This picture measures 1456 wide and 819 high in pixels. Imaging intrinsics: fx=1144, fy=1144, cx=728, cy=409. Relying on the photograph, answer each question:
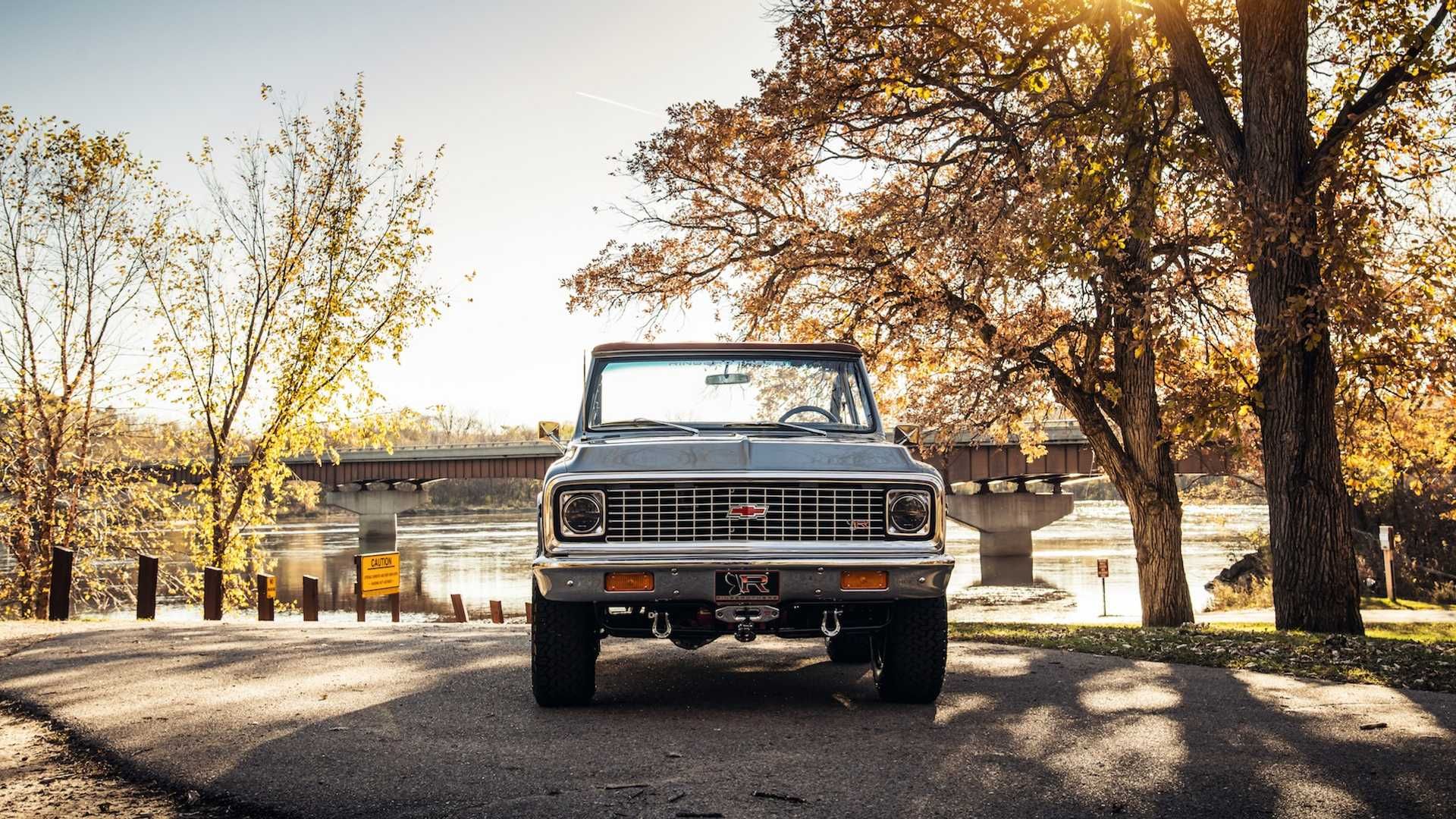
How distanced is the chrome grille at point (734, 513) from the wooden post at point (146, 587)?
11.3 m

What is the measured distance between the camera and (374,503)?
57344 millimetres

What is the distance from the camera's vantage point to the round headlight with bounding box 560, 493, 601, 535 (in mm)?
5934

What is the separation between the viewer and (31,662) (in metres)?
8.36

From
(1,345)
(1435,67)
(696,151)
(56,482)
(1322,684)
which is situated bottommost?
(1322,684)

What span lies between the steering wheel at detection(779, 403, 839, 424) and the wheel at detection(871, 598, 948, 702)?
144 centimetres

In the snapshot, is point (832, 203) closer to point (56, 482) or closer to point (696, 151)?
point (696, 151)

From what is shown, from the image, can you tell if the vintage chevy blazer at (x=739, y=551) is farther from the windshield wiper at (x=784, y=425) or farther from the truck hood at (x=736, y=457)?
the windshield wiper at (x=784, y=425)

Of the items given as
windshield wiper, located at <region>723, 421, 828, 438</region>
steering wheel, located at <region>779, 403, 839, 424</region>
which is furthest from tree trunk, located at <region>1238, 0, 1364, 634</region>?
windshield wiper, located at <region>723, 421, 828, 438</region>

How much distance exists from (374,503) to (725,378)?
53317 millimetres

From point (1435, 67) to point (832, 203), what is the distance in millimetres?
9450

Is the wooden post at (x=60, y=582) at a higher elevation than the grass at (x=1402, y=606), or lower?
higher

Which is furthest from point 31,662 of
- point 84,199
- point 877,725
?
point 84,199

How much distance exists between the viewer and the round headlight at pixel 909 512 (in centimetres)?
605

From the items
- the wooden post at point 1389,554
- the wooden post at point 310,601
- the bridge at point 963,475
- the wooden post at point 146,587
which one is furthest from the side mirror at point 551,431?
the wooden post at point 1389,554
